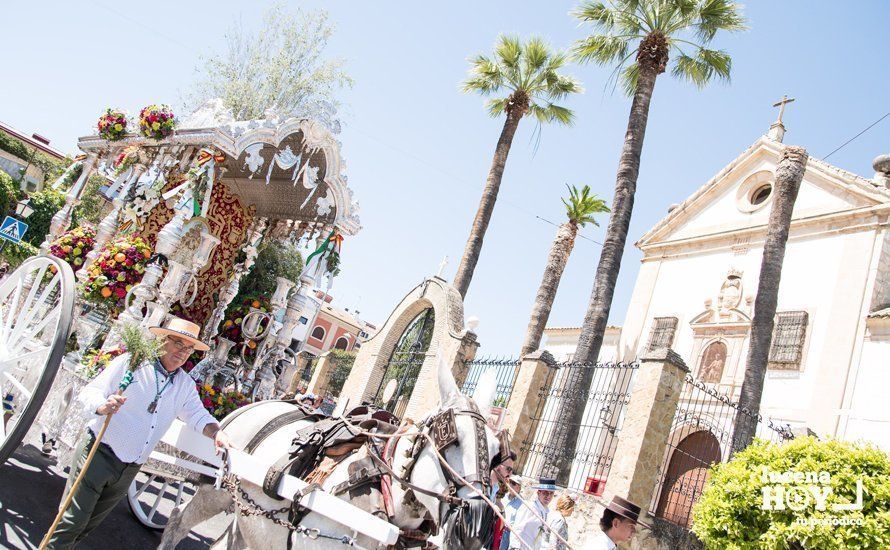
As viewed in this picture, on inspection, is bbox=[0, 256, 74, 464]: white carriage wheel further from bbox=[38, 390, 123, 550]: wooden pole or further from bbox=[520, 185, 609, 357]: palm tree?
bbox=[520, 185, 609, 357]: palm tree

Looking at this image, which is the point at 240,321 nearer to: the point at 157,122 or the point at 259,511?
the point at 157,122

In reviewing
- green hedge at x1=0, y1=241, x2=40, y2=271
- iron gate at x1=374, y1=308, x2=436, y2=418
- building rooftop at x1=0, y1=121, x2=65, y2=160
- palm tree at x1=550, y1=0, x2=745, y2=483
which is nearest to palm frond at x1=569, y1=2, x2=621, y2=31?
palm tree at x1=550, y1=0, x2=745, y2=483

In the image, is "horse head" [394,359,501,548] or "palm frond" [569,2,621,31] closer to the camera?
"horse head" [394,359,501,548]

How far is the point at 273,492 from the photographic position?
3734 millimetres

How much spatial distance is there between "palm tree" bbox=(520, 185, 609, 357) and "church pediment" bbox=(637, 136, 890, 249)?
3.12 m

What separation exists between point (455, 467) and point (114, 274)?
230 inches

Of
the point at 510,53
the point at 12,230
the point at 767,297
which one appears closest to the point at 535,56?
the point at 510,53

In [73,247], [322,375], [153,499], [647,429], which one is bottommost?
[153,499]

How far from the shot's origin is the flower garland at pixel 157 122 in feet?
25.7

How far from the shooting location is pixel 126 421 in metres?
4.28

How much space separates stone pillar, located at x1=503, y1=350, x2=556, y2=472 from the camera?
1121 cm

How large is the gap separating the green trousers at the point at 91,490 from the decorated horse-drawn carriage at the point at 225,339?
18.1 inches

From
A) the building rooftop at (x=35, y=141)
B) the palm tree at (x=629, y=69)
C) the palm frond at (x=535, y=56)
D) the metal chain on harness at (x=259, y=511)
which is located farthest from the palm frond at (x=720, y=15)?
the building rooftop at (x=35, y=141)

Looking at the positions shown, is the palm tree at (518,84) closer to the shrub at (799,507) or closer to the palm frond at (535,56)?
the palm frond at (535,56)
